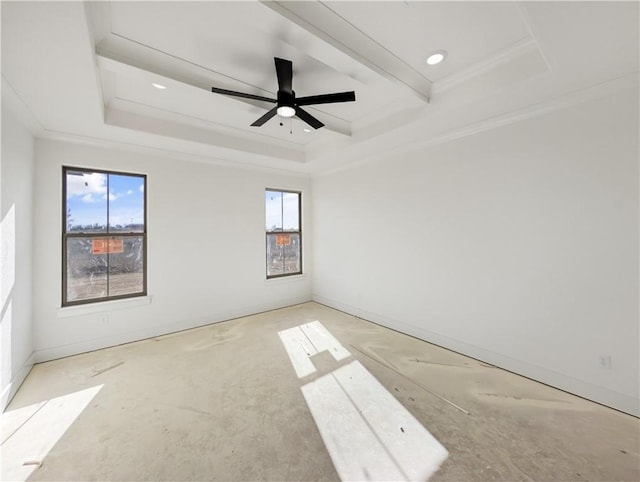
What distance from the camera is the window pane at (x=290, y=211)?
5445 mm

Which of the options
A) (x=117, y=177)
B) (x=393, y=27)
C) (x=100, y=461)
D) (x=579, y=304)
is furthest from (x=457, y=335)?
(x=117, y=177)

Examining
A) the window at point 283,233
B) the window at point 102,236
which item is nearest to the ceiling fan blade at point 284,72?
the window at point 102,236

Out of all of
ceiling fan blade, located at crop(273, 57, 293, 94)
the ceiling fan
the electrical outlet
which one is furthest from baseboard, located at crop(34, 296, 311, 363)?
the electrical outlet

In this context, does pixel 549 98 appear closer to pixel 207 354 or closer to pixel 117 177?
pixel 207 354

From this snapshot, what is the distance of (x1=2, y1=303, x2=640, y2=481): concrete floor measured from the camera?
1717mm

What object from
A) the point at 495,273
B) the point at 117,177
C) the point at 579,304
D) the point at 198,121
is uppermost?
the point at 198,121

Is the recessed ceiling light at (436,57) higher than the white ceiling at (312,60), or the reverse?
the recessed ceiling light at (436,57)

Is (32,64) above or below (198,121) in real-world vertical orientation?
below

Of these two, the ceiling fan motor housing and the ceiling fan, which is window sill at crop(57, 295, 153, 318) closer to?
the ceiling fan

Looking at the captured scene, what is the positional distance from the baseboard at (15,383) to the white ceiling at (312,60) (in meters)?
2.58

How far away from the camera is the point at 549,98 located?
253 centimetres

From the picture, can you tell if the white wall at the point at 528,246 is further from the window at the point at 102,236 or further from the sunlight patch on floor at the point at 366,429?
the window at the point at 102,236

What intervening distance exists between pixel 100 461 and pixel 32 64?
2804 millimetres

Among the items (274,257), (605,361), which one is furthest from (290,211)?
(605,361)
